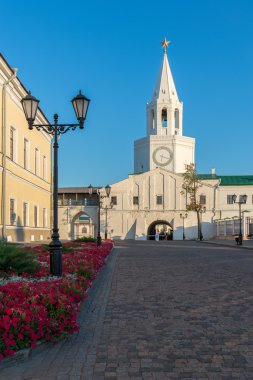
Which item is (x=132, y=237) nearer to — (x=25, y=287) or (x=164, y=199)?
(x=164, y=199)

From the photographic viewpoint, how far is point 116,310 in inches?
301

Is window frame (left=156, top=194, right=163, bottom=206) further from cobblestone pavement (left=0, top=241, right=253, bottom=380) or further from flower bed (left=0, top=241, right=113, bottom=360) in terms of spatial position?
flower bed (left=0, top=241, right=113, bottom=360)

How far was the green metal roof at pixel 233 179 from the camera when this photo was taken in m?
65.5

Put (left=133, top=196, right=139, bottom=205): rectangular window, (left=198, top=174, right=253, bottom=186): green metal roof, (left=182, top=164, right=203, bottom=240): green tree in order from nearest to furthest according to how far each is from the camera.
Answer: (left=182, top=164, right=203, bottom=240): green tree
(left=133, top=196, right=139, bottom=205): rectangular window
(left=198, top=174, right=253, bottom=186): green metal roof

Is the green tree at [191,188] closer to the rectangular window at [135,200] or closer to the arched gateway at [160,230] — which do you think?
the arched gateway at [160,230]

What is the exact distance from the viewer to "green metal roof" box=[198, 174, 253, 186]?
65500 millimetres

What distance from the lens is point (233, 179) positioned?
6781 centimetres

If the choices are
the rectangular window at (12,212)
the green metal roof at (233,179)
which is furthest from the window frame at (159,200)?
the rectangular window at (12,212)

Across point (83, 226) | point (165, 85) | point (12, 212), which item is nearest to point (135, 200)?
point (83, 226)

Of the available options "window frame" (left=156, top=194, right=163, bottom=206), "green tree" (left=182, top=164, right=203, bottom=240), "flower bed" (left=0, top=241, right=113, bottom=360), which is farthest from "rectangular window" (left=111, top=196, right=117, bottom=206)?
"flower bed" (left=0, top=241, right=113, bottom=360)

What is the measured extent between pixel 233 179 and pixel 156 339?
64460 mm

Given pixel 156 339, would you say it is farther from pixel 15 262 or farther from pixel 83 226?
pixel 83 226

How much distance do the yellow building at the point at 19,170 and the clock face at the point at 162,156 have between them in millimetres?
32218

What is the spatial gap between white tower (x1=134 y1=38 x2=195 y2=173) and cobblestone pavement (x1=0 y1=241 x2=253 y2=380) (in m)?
57.0
